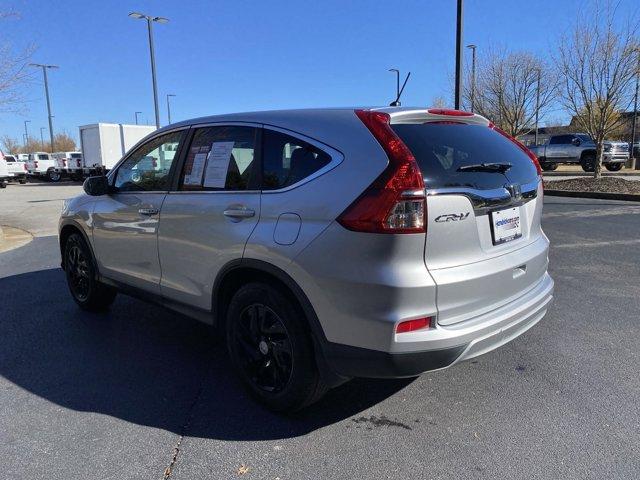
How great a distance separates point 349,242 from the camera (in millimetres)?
2506

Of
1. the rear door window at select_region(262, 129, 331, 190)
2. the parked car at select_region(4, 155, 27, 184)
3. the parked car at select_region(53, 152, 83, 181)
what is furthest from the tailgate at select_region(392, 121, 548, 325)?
the parked car at select_region(4, 155, 27, 184)

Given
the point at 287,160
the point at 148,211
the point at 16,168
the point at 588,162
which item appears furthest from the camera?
the point at 16,168

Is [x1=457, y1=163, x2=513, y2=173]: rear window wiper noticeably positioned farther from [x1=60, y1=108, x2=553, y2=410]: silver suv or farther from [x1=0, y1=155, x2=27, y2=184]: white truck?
[x1=0, y1=155, x2=27, y2=184]: white truck

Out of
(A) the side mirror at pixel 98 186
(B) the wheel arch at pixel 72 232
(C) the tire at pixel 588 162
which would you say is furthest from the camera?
(C) the tire at pixel 588 162

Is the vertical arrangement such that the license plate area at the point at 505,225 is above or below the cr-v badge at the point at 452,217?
below

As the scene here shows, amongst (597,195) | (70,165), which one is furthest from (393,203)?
(70,165)

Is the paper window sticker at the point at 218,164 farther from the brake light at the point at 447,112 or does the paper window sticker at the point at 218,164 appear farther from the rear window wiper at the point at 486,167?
the rear window wiper at the point at 486,167

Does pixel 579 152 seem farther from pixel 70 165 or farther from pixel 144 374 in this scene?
pixel 70 165

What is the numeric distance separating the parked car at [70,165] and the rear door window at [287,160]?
33127 millimetres

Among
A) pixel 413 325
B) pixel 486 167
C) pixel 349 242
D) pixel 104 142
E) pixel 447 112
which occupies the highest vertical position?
pixel 104 142

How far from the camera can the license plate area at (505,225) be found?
2785 mm

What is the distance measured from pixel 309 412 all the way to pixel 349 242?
1.20 m

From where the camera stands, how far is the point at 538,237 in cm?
331

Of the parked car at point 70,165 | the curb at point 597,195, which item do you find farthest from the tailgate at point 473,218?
the parked car at point 70,165
